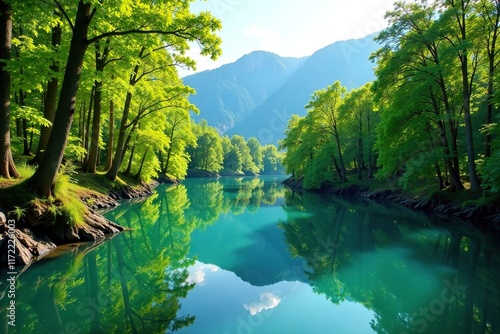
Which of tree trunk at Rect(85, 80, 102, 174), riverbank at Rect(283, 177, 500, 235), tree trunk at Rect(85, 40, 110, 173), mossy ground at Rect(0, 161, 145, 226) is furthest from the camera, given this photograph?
tree trunk at Rect(85, 80, 102, 174)

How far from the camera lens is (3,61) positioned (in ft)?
30.1

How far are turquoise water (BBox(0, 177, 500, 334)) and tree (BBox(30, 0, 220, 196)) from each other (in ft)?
8.97

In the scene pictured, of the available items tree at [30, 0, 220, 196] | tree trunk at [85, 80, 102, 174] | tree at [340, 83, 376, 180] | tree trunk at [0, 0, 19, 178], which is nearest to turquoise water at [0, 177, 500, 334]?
tree at [30, 0, 220, 196]

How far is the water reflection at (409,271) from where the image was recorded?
5648 millimetres

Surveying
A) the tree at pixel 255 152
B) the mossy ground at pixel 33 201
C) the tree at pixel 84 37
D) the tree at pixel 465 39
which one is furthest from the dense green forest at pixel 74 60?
the tree at pixel 255 152

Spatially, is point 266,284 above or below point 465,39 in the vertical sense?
below

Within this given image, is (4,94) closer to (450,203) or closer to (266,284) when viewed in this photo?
(266,284)

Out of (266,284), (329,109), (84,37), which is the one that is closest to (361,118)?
(329,109)

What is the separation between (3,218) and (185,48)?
11871 millimetres

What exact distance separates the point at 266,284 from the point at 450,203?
16.2 metres

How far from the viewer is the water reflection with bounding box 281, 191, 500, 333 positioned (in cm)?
565

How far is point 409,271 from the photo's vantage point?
8.30 meters

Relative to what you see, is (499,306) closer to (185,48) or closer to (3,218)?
(3,218)

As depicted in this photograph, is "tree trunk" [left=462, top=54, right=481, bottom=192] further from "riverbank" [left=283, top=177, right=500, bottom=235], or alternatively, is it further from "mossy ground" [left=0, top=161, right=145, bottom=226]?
"mossy ground" [left=0, top=161, right=145, bottom=226]
